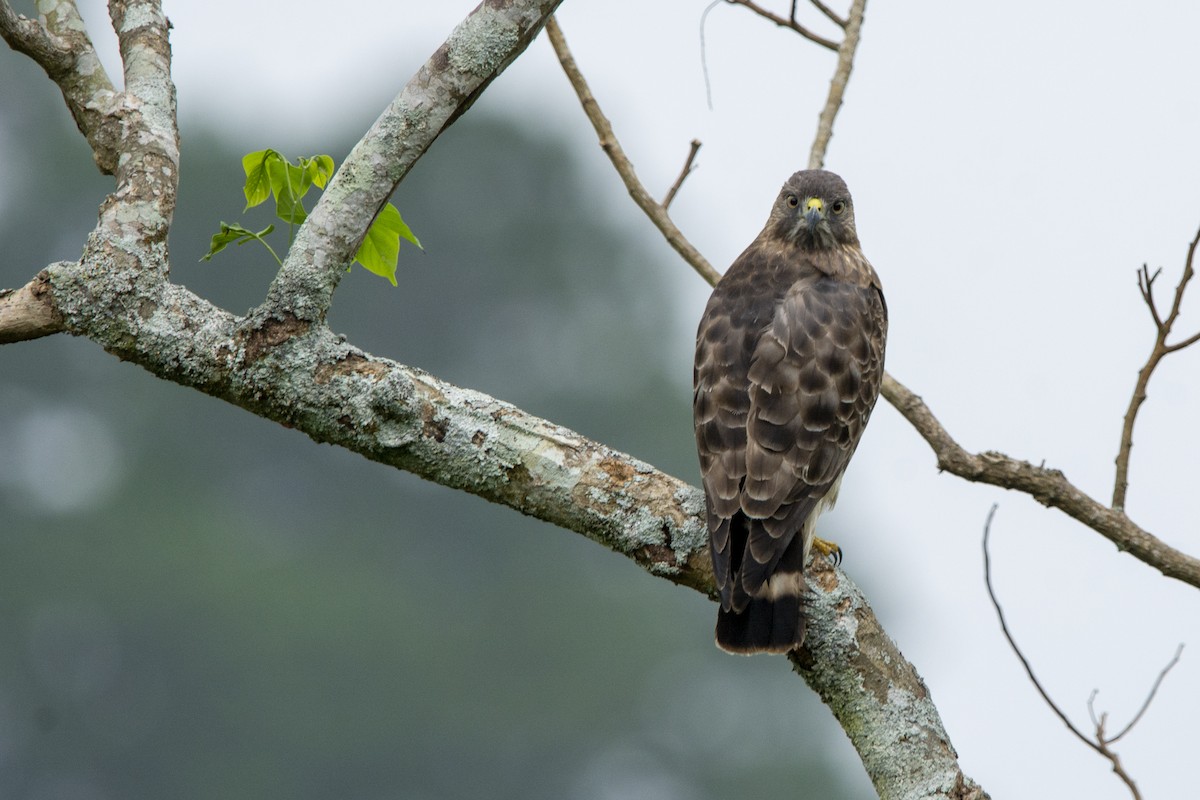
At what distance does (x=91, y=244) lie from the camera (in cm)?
371

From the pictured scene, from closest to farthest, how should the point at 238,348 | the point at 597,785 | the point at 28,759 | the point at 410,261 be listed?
1. the point at 238,348
2. the point at 28,759
3. the point at 597,785
4. the point at 410,261

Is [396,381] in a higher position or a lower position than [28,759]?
lower

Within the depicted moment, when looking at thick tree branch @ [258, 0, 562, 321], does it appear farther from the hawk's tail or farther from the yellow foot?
the yellow foot

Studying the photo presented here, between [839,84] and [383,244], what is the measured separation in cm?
197

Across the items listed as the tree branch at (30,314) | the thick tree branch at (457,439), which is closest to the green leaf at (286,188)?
the thick tree branch at (457,439)

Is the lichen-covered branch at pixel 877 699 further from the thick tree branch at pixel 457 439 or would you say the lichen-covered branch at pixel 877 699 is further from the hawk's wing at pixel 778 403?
the hawk's wing at pixel 778 403

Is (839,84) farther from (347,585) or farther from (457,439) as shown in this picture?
(347,585)

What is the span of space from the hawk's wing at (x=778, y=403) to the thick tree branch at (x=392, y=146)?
1.20 meters

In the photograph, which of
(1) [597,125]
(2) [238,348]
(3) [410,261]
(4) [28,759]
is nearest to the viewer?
(2) [238,348]

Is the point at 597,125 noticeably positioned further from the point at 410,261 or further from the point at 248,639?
the point at 410,261

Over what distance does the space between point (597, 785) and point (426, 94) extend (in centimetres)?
3417

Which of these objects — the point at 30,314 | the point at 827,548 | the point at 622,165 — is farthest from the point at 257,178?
the point at 827,548

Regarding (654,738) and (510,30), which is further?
(654,738)

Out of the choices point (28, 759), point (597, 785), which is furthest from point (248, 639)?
point (597, 785)
